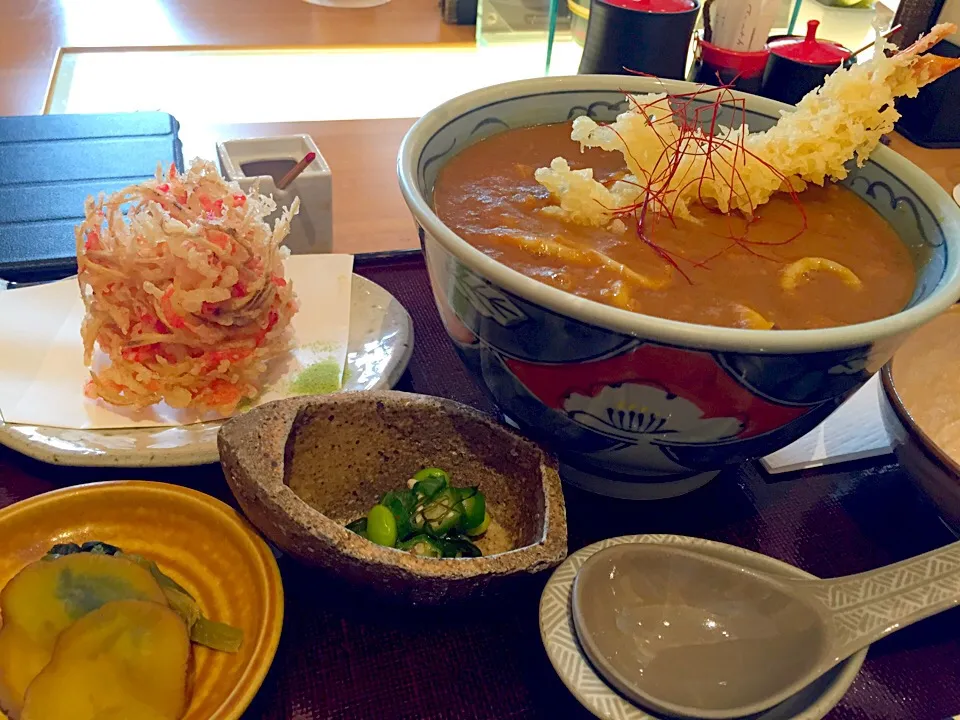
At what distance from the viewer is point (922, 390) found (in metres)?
1.08

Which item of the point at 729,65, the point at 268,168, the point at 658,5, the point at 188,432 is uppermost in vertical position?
the point at 658,5

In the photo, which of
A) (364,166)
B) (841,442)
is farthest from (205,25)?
(841,442)

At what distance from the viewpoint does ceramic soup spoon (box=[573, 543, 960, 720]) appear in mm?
686

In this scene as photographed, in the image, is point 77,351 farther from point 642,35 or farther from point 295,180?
point 642,35

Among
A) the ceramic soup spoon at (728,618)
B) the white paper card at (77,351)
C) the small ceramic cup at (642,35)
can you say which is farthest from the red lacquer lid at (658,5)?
the ceramic soup spoon at (728,618)

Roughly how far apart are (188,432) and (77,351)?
0.81 feet

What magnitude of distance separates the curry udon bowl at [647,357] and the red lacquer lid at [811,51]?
2.71 ft

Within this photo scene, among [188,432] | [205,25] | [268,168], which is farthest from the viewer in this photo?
[205,25]

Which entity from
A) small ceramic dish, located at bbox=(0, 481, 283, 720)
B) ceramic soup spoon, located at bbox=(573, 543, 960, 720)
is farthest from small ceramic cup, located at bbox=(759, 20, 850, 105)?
small ceramic dish, located at bbox=(0, 481, 283, 720)

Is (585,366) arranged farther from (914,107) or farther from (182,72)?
(182,72)

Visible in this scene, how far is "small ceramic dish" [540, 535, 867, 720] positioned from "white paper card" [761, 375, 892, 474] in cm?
23

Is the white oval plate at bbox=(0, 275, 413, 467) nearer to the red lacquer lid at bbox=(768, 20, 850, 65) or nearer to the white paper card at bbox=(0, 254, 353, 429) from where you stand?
the white paper card at bbox=(0, 254, 353, 429)

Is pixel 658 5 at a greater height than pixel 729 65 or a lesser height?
greater

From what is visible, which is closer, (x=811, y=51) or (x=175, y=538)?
(x=175, y=538)
